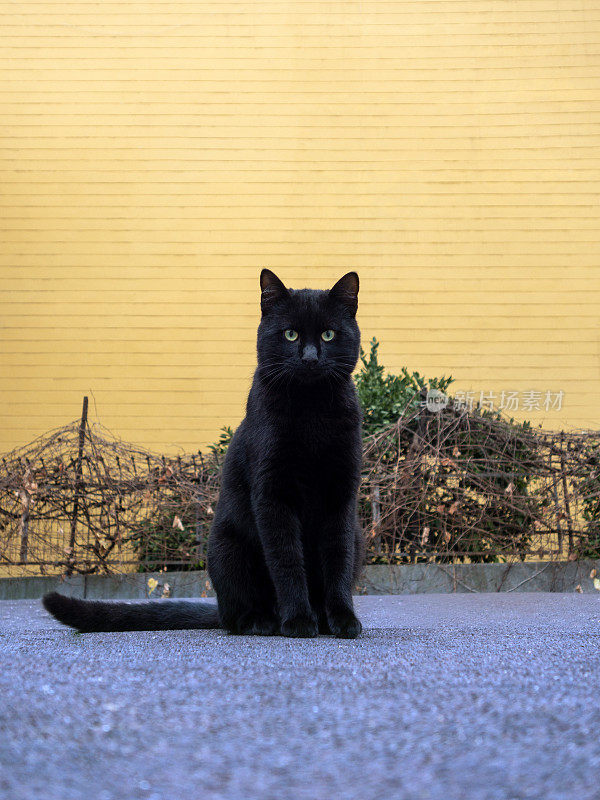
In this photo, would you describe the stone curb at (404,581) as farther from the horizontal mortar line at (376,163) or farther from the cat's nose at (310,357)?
the horizontal mortar line at (376,163)

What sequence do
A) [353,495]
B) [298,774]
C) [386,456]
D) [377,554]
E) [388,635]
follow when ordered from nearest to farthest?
1. [298,774]
2. [388,635]
3. [353,495]
4. [377,554]
5. [386,456]

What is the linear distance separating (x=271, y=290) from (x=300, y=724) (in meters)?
1.88

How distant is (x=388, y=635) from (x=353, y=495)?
467 millimetres

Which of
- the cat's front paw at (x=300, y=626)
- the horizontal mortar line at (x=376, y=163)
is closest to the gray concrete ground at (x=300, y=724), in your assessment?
the cat's front paw at (x=300, y=626)

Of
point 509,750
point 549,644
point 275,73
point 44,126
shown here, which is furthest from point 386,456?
point 44,126

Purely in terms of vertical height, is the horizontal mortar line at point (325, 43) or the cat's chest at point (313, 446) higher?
the horizontal mortar line at point (325, 43)

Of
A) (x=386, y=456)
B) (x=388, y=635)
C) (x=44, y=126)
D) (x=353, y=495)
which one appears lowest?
(x=388, y=635)

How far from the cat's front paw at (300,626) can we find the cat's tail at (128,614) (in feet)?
1.61

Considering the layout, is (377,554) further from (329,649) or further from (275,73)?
(275,73)

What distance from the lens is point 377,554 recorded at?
5.09 meters

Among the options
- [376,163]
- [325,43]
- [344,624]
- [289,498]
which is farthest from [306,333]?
[325,43]

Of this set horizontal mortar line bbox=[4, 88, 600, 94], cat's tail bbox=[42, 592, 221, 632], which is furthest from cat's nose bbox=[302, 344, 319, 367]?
horizontal mortar line bbox=[4, 88, 600, 94]

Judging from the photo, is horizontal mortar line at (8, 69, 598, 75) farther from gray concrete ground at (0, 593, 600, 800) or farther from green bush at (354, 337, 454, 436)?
gray concrete ground at (0, 593, 600, 800)

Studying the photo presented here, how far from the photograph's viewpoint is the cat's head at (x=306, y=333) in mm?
2479
